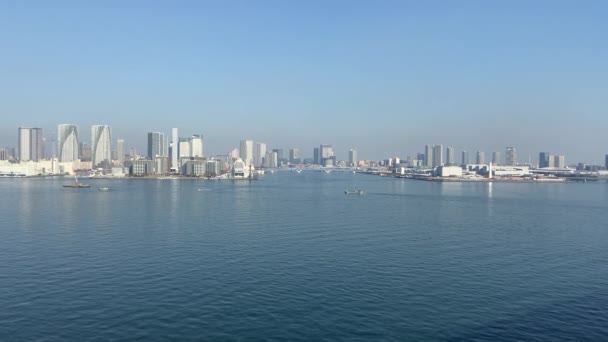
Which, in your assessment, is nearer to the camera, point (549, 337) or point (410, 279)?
point (549, 337)

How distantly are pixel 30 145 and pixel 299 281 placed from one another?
126m

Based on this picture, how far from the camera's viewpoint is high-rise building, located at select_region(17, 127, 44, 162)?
379ft

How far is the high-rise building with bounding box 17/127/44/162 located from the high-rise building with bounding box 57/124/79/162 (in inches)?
550

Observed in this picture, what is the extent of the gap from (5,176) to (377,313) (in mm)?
83750

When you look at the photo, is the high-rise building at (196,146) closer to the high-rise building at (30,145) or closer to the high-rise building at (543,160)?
the high-rise building at (30,145)

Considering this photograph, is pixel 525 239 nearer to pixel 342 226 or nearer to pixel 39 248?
pixel 342 226

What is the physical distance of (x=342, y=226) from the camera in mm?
19375

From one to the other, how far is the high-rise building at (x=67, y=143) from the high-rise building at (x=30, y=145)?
13970 millimetres

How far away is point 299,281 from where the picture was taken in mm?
10531

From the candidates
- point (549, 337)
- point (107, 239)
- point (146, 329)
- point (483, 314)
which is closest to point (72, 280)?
point (146, 329)

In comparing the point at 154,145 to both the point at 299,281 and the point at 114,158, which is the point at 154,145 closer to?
the point at 114,158

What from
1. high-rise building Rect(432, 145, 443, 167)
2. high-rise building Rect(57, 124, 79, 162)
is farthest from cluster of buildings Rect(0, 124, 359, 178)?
high-rise building Rect(432, 145, 443, 167)

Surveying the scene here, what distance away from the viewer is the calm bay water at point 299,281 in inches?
306

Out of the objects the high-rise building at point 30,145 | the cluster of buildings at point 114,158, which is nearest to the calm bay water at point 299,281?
the cluster of buildings at point 114,158
